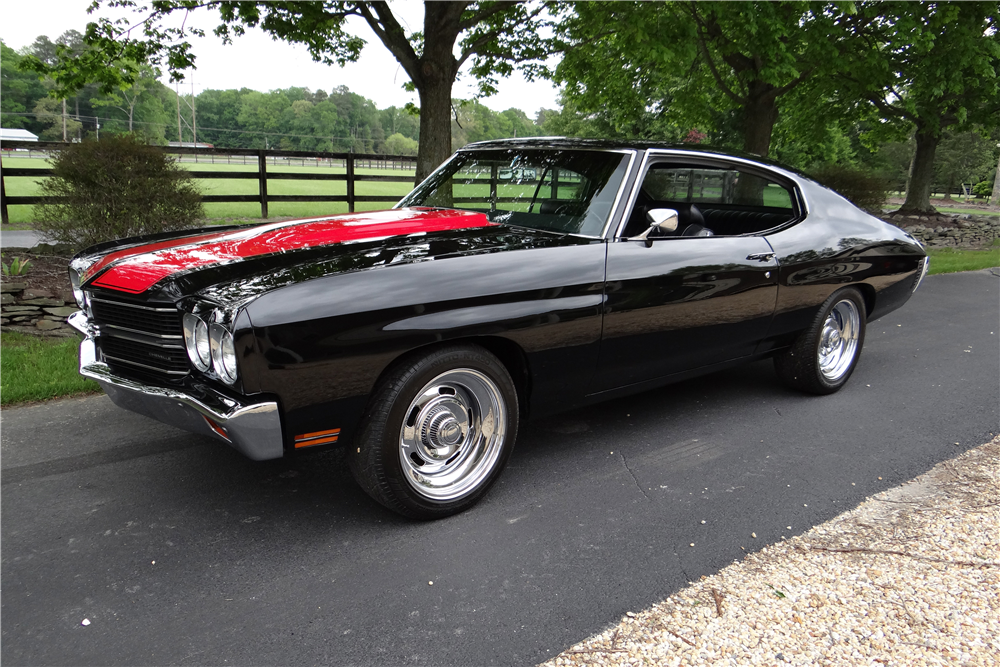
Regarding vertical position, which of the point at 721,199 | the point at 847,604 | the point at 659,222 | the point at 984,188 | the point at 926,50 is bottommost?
the point at 847,604

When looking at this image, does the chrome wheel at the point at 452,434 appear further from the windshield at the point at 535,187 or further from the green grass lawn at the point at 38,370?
the green grass lawn at the point at 38,370

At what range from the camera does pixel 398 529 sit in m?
2.85

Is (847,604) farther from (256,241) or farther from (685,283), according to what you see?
(256,241)

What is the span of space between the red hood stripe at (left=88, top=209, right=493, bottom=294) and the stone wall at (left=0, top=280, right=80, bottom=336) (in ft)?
9.83

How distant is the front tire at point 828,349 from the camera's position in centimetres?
446

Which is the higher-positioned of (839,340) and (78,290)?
(78,290)

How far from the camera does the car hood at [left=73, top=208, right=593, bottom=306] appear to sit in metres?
2.59

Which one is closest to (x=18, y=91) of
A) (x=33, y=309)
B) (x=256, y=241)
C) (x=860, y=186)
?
(x=33, y=309)

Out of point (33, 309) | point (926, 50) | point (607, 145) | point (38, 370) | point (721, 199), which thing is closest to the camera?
point (607, 145)

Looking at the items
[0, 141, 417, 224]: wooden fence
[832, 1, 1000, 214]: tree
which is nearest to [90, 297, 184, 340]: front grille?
[0, 141, 417, 224]: wooden fence

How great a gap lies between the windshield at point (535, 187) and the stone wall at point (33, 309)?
3.31 meters

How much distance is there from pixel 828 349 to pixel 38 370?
546 centimetres

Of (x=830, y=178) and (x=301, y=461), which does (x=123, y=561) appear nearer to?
(x=301, y=461)

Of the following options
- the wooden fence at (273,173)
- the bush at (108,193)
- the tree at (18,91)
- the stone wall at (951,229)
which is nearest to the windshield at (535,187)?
the bush at (108,193)
